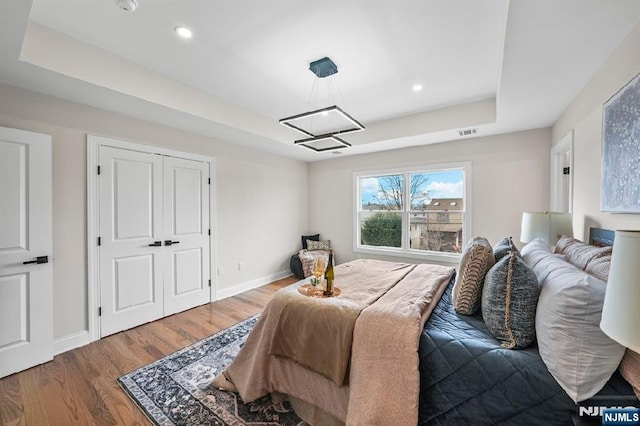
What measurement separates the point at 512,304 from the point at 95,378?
307 cm

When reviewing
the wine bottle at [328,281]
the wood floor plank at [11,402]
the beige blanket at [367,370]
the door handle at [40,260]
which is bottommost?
the wood floor plank at [11,402]

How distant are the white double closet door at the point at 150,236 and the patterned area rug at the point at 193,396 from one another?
42.3 inches

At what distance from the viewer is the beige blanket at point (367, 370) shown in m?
1.38

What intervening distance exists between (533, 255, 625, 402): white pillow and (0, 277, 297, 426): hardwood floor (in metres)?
2.35

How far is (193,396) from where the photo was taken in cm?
193

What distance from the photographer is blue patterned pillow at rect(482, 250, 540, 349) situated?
4.31 ft

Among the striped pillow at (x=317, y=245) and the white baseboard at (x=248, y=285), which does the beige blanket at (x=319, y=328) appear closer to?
the white baseboard at (x=248, y=285)

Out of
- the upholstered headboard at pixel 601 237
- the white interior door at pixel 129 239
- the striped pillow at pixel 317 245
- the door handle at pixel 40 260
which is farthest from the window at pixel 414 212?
the door handle at pixel 40 260

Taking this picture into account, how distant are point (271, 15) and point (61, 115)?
2.34m

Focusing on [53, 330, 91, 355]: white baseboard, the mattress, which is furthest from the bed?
[53, 330, 91, 355]: white baseboard

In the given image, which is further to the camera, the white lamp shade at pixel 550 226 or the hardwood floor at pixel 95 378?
the white lamp shade at pixel 550 226

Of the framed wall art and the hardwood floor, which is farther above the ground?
the framed wall art

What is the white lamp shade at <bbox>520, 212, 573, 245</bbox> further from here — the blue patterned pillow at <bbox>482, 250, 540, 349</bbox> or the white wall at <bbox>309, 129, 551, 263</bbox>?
the blue patterned pillow at <bbox>482, 250, 540, 349</bbox>

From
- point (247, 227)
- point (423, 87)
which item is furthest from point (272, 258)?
point (423, 87)
